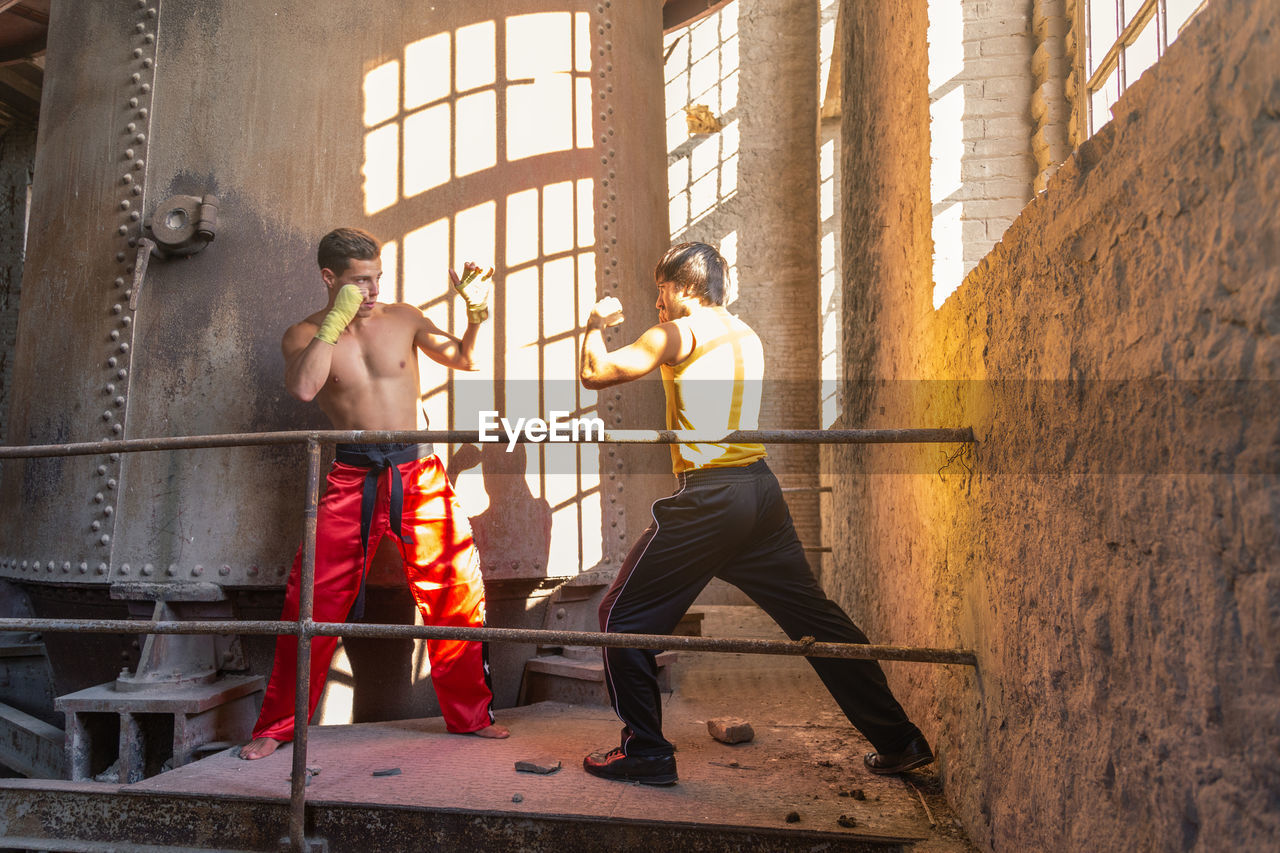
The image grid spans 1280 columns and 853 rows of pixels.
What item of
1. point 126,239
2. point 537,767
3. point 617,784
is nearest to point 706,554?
point 617,784

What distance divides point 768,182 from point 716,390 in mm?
6925

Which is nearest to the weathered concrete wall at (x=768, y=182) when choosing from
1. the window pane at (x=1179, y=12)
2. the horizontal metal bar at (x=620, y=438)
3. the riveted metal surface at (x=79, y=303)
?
the riveted metal surface at (x=79, y=303)

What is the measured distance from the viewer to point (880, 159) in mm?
4109

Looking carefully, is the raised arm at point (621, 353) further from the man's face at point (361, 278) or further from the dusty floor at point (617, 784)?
the dusty floor at point (617, 784)

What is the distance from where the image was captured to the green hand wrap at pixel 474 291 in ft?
10.5

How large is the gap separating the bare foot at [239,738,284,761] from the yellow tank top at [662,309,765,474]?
1734mm

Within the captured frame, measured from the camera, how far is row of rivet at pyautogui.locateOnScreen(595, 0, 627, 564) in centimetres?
416

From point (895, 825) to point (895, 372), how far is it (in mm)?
1827

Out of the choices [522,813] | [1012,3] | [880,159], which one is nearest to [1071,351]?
[522,813]

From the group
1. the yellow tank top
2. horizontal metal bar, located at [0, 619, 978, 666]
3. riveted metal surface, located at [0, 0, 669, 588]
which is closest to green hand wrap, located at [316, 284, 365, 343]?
riveted metal surface, located at [0, 0, 669, 588]

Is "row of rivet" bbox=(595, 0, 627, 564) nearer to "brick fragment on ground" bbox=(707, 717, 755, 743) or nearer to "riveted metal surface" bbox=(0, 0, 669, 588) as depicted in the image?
"riveted metal surface" bbox=(0, 0, 669, 588)

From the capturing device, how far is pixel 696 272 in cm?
292

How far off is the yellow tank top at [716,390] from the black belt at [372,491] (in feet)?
3.61

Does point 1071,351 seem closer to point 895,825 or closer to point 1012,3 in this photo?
point 895,825
